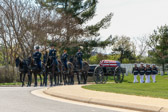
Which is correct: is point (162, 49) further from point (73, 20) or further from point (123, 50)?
point (123, 50)

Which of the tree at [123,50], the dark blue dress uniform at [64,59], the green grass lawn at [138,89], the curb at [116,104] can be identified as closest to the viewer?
the curb at [116,104]

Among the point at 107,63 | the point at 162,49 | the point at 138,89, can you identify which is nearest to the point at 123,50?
the point at 162,49

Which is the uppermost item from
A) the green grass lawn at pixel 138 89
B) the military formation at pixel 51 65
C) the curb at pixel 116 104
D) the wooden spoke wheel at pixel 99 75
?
the military formation at pixel 51 65

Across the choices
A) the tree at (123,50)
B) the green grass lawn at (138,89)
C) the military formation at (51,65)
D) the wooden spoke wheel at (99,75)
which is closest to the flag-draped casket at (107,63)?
the wooden spoke wheel at (99,75)

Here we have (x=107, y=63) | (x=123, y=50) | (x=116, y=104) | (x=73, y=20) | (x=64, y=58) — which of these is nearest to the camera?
(x=116, y=104)

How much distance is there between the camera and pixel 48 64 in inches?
982

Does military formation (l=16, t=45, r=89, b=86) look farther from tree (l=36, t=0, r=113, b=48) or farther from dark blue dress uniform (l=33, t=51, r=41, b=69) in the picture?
tree (l=36, t=0, r=113, b=48)

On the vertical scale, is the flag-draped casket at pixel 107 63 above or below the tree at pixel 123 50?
below

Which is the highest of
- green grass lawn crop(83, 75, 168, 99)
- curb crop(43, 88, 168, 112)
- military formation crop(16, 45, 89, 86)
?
military formation crop(16, 45, 89, 86)

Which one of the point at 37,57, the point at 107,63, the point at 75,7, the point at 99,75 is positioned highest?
the point at 75,7

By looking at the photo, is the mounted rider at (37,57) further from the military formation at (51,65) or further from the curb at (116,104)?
the curb at (116,104)

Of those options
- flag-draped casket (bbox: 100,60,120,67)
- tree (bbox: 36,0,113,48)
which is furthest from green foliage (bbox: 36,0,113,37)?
flag-draped casket (bbox: 100,60,120,67)

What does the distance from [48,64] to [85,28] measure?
29.9 metres

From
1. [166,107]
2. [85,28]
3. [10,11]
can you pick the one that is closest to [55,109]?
[166,107]
